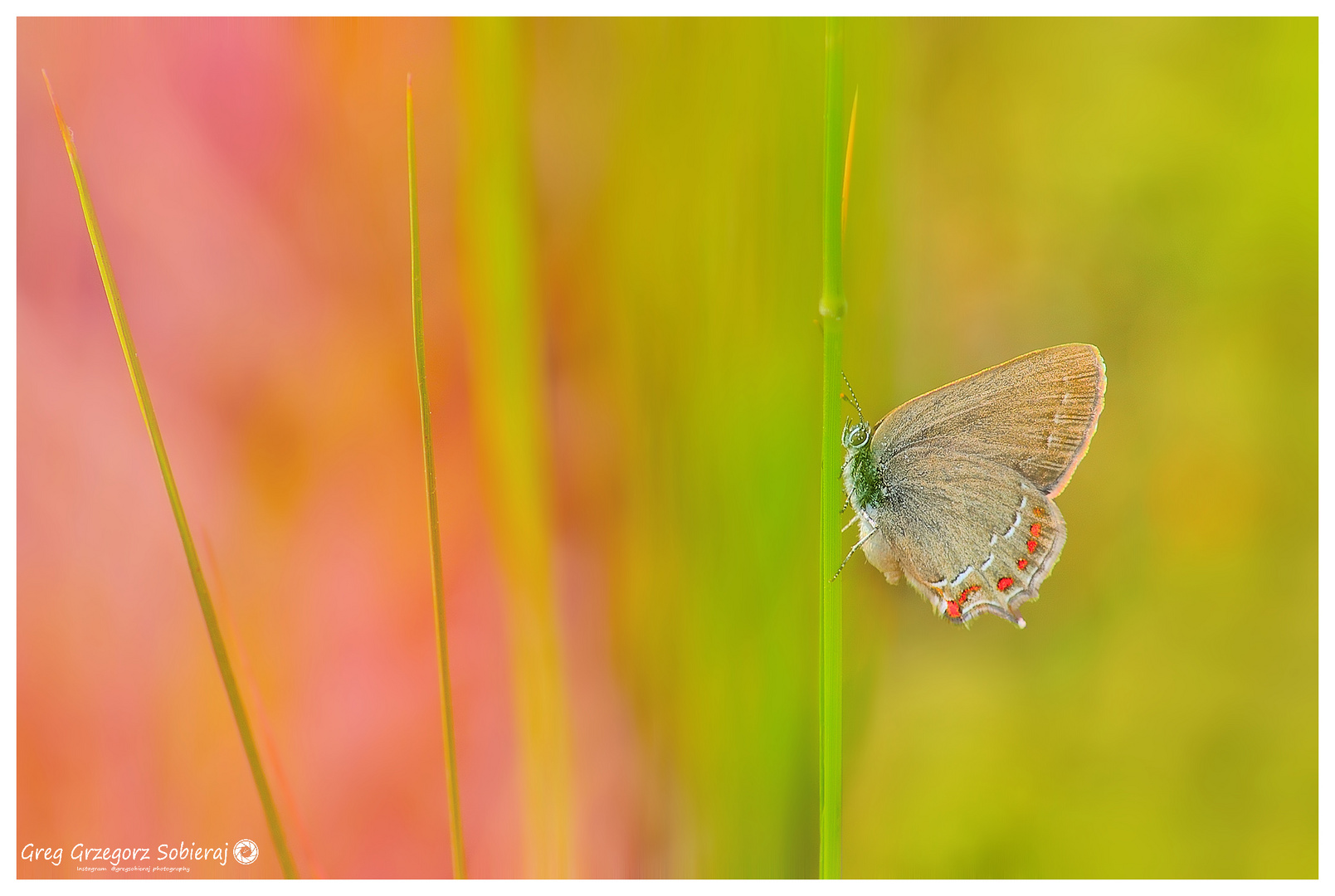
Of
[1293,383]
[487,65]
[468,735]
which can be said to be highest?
[487,65]

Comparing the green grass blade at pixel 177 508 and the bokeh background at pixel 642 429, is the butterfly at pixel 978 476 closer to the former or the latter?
the bokeh background at pixel 642 429

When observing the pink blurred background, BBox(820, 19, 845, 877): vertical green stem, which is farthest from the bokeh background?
BBox(820, 19, 845, 877): vertical green stem

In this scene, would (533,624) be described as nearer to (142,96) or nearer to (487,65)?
(487,65)

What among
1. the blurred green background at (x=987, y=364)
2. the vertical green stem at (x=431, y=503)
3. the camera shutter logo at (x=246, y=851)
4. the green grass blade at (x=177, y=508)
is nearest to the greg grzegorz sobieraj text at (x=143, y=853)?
the camera shutter logo at (x=246, y=851)

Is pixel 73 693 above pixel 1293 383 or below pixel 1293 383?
below

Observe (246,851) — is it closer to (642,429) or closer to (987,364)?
(642,429)
